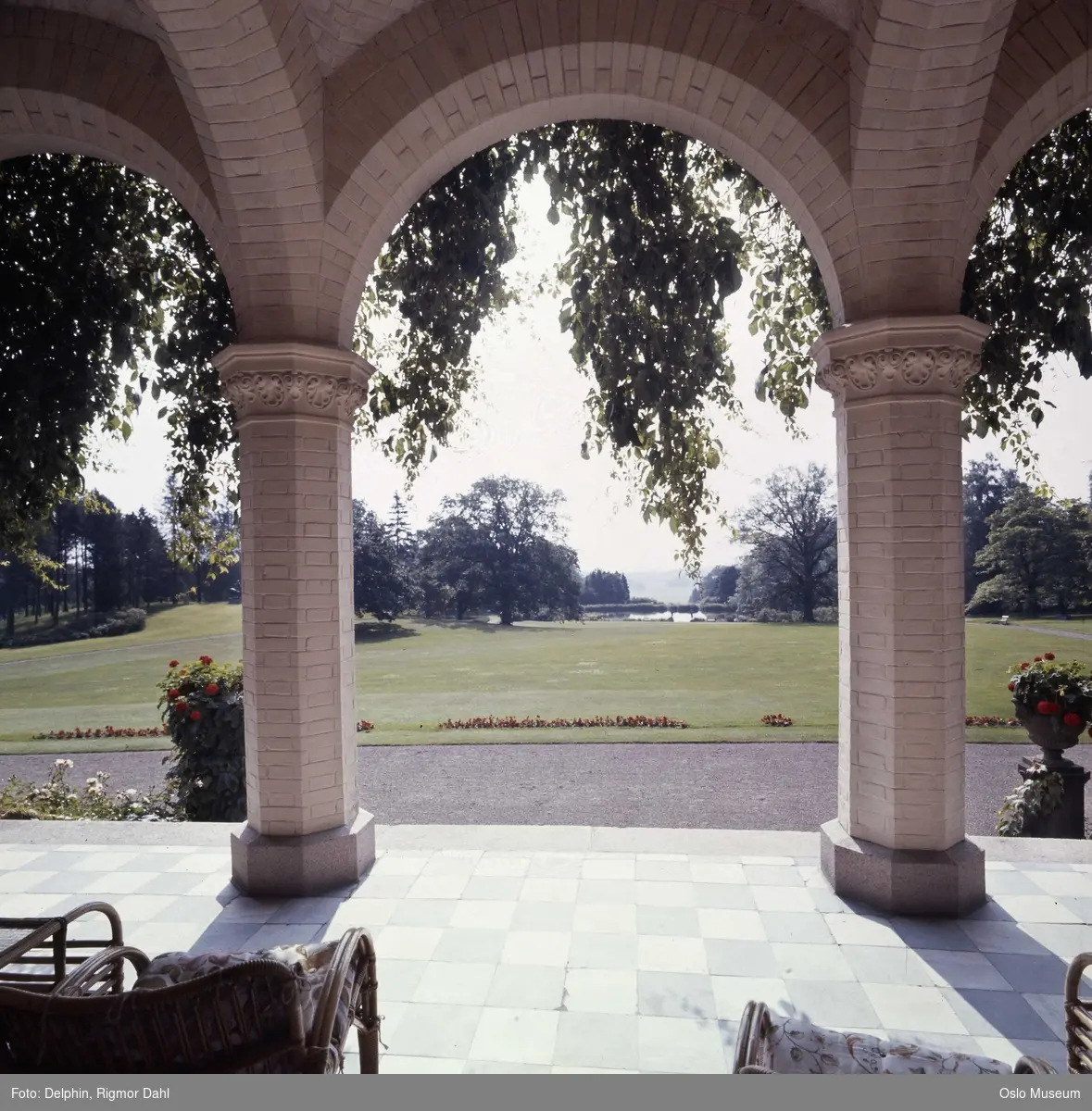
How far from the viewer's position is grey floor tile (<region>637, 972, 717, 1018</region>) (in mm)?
3086

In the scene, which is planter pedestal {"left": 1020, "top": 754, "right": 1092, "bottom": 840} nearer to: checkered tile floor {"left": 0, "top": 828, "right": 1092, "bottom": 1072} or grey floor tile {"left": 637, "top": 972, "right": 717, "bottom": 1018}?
checkered tile floor {"left": 0, "top": 828, "right": 1092, "bottom": 1072}

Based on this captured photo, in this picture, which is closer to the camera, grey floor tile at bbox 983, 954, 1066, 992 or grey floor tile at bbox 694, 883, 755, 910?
grey floor tile at bbox 983, 954, 1066, 992

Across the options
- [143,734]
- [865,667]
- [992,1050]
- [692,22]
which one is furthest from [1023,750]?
[143,734]

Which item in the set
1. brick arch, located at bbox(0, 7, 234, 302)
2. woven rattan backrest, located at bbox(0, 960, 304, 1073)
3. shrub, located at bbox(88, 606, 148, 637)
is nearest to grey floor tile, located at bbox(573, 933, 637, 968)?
woven rattan backrest, located at bbox(0, 960, 304, 1073)

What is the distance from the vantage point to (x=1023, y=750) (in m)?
9.27

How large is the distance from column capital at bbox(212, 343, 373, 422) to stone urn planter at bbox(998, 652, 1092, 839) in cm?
566

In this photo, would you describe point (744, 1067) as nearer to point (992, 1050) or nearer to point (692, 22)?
point (992, 1050)

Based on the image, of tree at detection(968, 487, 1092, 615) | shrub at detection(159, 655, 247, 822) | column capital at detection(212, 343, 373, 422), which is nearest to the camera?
column capital at detection(212, 343, 373, 422)

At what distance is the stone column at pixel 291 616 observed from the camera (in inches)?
168

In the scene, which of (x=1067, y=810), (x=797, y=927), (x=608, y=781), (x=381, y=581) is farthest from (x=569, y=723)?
(x=797, y=927)

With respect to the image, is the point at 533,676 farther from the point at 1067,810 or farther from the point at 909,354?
the point at 909,354

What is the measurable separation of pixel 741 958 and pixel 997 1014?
1.04m

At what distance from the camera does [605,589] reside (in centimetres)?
1630

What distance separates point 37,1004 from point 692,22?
197 inches
